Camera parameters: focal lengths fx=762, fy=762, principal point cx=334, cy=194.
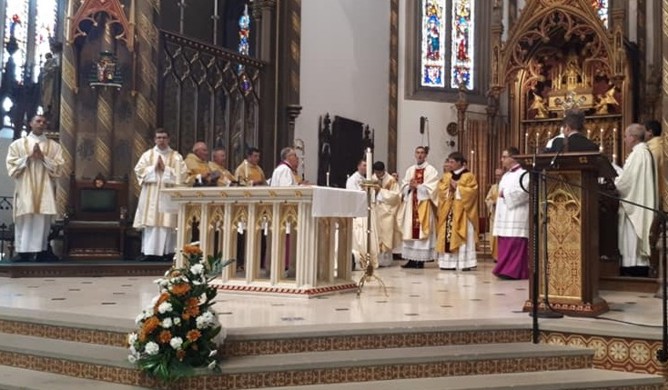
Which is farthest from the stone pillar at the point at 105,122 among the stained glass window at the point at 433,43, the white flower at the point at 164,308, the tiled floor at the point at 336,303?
the stained glass window at the point at 433,43

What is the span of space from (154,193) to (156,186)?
0.32 feet

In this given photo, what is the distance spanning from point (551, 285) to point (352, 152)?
29.3 ft

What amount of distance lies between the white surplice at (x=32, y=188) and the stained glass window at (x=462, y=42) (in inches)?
380

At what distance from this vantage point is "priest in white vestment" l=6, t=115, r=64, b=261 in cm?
1007

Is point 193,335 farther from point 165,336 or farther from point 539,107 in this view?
point 539,107

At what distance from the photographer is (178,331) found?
4.48 metres

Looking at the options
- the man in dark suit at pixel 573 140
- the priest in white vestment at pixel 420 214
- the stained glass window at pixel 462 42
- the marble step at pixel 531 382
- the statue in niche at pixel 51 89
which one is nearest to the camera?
the marble step at pixel 531 382

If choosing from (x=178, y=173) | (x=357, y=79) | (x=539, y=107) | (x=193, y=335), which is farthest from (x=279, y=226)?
(x=539, y=107)

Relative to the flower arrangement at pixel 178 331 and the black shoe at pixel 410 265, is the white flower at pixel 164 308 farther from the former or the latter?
the black shoe at pixel 410 265

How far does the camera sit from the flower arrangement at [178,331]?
4441 mm

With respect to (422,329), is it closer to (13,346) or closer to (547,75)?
(13,346)

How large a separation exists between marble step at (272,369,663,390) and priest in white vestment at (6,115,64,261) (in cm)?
663

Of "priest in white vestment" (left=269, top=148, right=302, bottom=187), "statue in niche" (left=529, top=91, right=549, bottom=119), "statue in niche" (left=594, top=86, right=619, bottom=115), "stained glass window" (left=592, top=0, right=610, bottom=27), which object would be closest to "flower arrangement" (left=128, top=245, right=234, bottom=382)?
"priest in white vestment" (left=269, top=148, right=302, bottom=187)

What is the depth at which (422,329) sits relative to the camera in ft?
17.5
